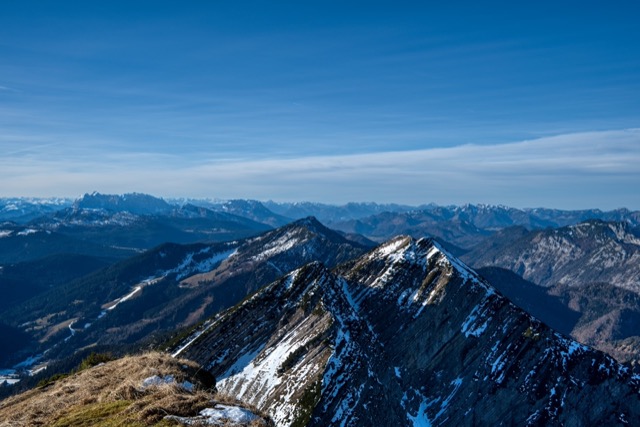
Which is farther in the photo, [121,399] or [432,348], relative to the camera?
[432,348]

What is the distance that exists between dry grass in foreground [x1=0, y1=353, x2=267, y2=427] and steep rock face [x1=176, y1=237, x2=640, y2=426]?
3944 inches

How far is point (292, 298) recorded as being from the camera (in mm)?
169125

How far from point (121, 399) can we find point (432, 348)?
15088cm

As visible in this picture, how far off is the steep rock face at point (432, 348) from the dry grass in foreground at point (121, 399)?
3944 inches

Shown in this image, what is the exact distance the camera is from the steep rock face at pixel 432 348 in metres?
152

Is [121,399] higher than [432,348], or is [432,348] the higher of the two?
[121,399]

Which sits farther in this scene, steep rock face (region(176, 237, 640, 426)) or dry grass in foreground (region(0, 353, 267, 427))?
steep rock face (region(176, 237, 640, 426))

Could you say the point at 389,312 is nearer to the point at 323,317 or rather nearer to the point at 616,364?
the point at 323,317

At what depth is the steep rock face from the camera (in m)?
152

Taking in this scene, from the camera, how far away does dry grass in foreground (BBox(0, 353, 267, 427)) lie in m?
29.8

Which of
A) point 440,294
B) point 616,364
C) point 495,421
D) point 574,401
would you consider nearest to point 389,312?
point 440,294

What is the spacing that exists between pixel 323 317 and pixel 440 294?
48.9 metres

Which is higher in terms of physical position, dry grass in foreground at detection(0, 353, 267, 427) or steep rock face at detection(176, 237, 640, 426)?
dry grass in foreground at detection(0, 353, 267, 427)

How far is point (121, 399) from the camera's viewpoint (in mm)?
34812
